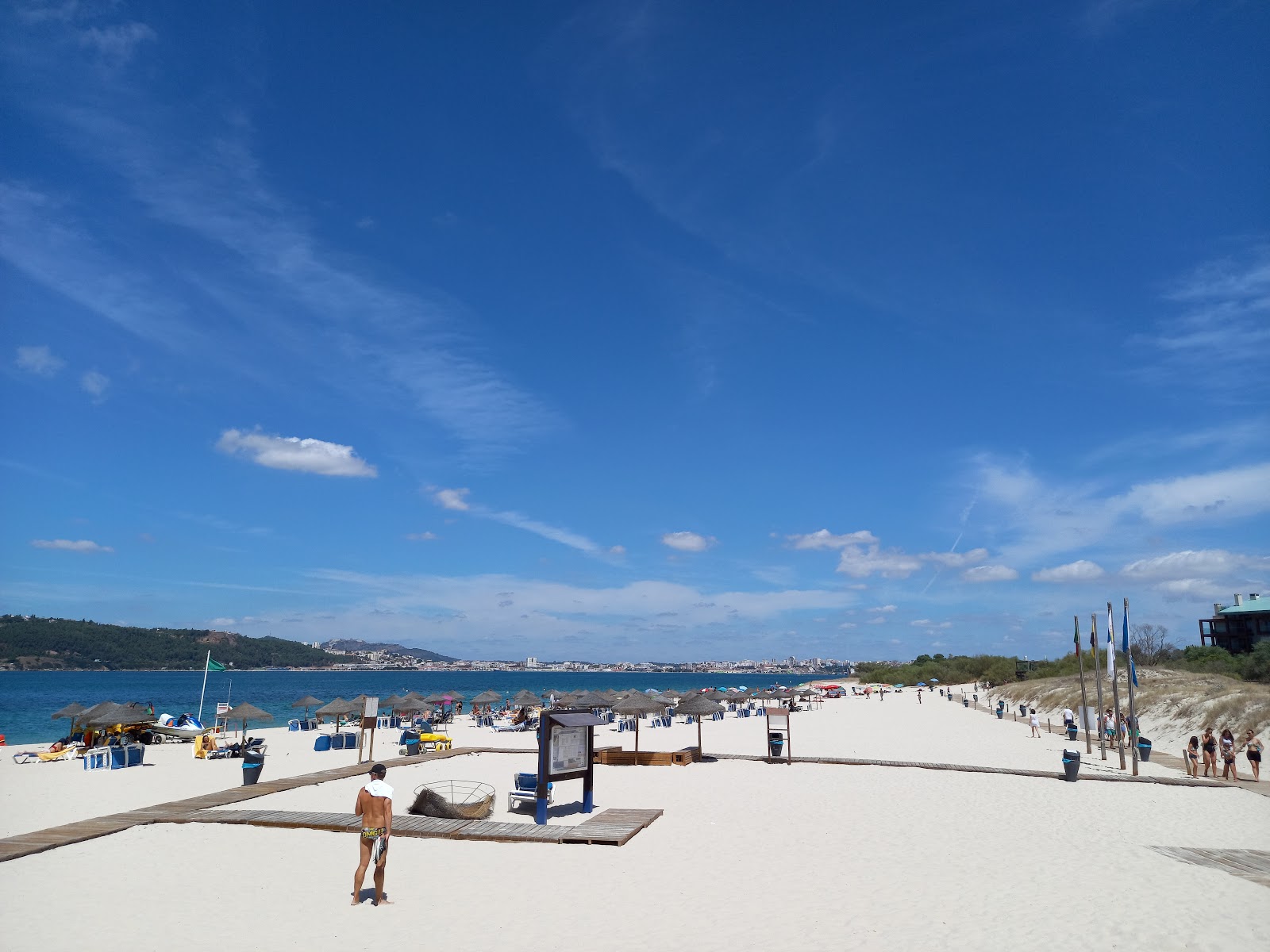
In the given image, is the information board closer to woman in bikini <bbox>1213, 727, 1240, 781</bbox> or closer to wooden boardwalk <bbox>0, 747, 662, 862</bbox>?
wooden boardwalk <bbox>0, 747, 662, 862</bbox>

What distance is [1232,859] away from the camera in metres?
10.9

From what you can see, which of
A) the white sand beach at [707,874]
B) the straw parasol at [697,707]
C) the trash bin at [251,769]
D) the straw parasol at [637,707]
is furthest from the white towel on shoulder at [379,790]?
the straw parasol at [637,707]

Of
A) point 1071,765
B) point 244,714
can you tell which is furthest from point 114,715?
point 1071,765

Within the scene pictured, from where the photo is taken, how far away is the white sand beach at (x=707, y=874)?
25.3 ft

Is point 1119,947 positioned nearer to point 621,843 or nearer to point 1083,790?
point 621,843

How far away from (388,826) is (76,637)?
21839 centimetres

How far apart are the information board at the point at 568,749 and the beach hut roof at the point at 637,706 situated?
300 inches

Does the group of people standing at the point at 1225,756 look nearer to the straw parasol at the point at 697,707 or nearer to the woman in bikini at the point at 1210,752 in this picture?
the woman in bikini at the point at 1210,752

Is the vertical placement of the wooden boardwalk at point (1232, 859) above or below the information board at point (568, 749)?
below

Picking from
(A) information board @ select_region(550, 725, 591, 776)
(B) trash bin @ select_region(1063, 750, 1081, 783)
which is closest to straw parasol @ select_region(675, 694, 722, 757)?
(A) information board @ select_region(550, 725, 591, 776)

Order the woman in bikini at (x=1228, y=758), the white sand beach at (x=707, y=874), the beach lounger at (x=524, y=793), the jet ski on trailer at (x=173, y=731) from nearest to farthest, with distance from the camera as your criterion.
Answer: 1. the white sand beach at (x=707, y=874)
2. the beach lounger at (x=524, y=793)
3. the woman in bikini at (x=1228, y=758)
4. the jet ski on trailer at (x=173, y=731)

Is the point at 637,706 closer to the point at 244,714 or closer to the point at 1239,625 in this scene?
the point at 244,714

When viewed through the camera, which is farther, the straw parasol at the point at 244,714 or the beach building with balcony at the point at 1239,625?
the beach building with balcony at the point at 1239,625

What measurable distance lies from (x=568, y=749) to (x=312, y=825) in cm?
412
